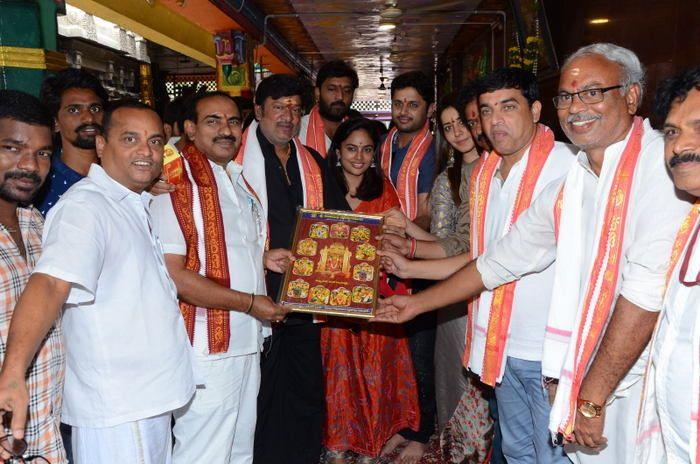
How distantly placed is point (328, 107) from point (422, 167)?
955 millimetres

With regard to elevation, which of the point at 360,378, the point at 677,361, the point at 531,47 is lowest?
the point at 360,378

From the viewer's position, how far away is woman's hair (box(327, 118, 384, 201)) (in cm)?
379

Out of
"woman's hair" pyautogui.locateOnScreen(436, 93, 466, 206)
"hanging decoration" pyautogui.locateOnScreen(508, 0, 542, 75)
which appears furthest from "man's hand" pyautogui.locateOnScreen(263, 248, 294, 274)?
"hanging decoration" pyautogui.locateOnScreen(508, 0, 542, 75)

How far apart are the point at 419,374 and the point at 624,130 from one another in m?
2.42

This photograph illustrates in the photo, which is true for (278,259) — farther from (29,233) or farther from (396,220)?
(29,233)

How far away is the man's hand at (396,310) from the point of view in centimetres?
302

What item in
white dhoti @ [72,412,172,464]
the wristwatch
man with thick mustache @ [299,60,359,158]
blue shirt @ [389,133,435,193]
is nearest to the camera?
the wristwatch

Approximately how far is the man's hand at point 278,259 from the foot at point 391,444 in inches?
61.8

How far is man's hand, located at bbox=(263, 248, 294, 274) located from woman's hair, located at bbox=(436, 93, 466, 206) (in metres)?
1.09

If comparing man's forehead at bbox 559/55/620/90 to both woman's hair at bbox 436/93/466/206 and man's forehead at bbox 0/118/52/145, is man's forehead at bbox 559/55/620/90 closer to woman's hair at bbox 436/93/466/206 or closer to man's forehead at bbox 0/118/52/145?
woman's hair at bbox 436/93/466/206

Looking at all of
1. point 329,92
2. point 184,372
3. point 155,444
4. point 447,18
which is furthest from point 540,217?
point 447,18

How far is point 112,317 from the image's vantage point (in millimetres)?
2041

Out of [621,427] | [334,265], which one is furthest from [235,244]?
[621,427]

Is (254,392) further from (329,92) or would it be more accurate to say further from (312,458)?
(329,92)
